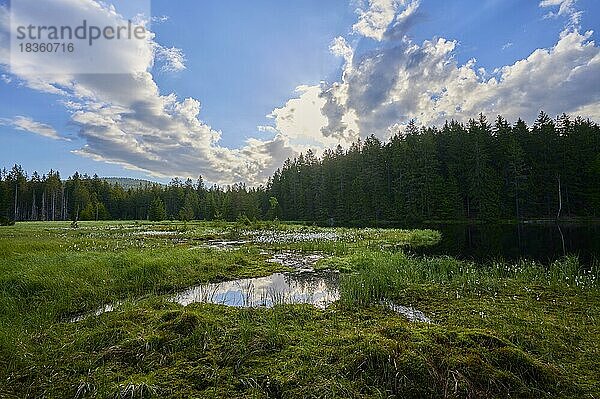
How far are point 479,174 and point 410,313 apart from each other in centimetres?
5617

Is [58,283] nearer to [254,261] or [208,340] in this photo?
[208,340]

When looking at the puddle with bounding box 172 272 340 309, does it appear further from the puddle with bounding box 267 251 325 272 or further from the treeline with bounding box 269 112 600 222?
the treeline with bounding box 269 112 600 222

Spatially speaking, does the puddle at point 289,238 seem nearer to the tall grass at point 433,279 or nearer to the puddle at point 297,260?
the puddle at point 297,260

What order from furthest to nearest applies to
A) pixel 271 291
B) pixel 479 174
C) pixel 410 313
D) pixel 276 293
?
pixel 479 174
pixel 271 291
pixel 276 293
pixel 410 313

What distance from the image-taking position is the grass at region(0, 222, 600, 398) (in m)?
4.97

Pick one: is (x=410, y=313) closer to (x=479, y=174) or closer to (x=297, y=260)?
(x=297, y=260)

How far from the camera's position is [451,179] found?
198ft

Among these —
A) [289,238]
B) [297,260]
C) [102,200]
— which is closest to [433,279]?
[297,260]

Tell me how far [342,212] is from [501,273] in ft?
201

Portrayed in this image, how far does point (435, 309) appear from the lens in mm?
9094

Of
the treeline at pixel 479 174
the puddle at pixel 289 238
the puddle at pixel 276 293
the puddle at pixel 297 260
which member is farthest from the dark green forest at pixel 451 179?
the puddle at pixel 276 293

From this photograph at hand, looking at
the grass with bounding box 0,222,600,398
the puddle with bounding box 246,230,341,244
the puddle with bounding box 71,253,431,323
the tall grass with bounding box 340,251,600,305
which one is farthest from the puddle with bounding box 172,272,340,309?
the puddle with bounding box 246,230,341,244

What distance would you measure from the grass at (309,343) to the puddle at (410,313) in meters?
0.28

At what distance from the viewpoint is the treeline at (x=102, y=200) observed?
3294 inches
